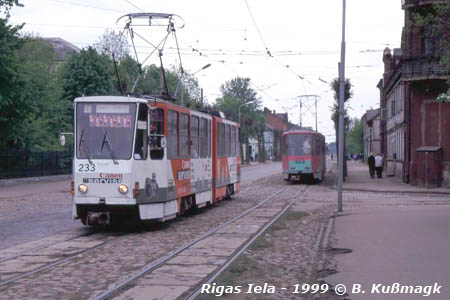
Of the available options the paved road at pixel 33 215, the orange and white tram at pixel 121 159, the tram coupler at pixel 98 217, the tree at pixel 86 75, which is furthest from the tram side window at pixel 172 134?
the tree at pixel 86 75

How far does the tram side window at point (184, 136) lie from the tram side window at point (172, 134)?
1.63 ft

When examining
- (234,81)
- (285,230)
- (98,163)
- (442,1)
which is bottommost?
(285,230)

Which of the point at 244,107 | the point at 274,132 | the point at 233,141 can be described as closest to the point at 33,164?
the point at 233,141

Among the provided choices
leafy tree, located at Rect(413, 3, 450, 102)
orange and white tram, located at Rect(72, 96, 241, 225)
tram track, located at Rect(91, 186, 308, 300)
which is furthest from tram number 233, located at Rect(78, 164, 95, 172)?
leafy tree, located at Rect(413, 3, 450, 102)

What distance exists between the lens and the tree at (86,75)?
1924 inches

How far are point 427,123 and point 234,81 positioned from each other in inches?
3378

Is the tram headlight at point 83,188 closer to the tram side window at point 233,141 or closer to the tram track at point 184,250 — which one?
the tram track at point 184,250

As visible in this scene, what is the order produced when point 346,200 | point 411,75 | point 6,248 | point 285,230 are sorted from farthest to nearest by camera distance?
point 411,75 < point 346,200 < point 285,230 < point 6,248

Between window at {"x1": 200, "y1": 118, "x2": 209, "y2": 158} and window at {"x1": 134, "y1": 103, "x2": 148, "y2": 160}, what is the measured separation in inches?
187

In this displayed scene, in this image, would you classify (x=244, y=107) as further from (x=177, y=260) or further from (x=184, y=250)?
(x=177, y=260)

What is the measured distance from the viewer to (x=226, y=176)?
23625mm

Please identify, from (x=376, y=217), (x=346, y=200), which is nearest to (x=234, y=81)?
(x=346, y=200)

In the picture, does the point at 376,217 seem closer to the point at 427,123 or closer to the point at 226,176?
the point at 226,176

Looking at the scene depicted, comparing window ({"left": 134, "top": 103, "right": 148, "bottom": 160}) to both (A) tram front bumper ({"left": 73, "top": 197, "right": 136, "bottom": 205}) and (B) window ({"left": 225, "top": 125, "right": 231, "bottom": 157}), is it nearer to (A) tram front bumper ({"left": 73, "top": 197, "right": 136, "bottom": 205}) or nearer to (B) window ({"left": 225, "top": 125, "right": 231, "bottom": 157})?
(A) tram front bumper ({"left": 73, "top": 197, "right": 136, "bottom": 205})
